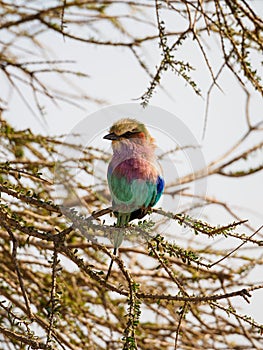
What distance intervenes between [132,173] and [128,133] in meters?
0.13

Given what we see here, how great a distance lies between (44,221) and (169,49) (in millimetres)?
1031

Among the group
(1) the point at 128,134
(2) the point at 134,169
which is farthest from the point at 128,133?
(2) the point at 134,169

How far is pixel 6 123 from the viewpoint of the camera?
2.41 m

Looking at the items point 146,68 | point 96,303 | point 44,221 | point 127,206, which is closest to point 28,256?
point 44,221

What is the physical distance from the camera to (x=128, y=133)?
1.73 meters

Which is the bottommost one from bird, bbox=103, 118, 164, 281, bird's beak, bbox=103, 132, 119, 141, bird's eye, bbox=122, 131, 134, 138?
bird, bbox=103, 118, 164, 281

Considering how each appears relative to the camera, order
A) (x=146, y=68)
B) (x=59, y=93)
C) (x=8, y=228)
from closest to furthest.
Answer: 1. (x=8, y=228)
2. (x=146, y=68)
3. (x=59, y=93)

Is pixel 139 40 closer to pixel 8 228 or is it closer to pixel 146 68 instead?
pixel 146 68

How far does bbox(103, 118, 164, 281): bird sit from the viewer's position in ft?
5.41

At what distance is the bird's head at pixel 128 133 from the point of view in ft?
5.59

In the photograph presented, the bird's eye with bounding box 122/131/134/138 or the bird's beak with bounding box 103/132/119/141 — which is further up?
the bird's eye with bounding box 122/131/134/138

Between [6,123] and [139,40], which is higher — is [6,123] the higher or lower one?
the lower one

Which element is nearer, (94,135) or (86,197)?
(94,135)

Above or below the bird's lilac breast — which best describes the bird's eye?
above
